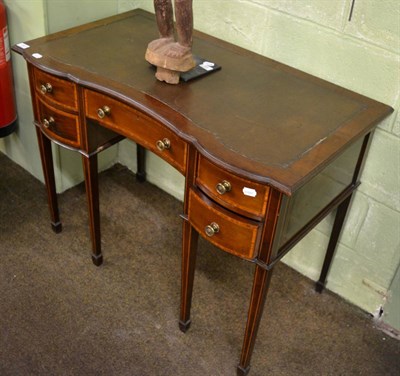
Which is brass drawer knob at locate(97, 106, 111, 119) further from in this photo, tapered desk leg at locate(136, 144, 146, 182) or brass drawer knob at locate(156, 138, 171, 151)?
tapered desk leg at locate(136, 144, 146, 182)

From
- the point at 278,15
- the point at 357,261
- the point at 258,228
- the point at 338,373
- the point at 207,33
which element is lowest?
the point at 338,373

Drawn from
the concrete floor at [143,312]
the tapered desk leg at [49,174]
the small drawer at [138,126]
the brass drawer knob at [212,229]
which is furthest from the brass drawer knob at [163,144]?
the concrete floor at [143,312]

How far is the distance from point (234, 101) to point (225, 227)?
1.19 ft

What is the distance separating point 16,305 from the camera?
1942 mm

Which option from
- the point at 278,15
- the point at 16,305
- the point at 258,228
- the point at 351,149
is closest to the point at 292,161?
the point at 258,228

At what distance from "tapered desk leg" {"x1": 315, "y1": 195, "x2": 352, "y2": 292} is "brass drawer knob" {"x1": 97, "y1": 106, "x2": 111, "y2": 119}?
2.61ft

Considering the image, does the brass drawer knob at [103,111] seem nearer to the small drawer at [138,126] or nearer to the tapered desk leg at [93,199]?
the small drawer at [138,126]

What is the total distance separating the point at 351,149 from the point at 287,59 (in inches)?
15.6

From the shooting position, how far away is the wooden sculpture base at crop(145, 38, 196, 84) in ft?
5.06

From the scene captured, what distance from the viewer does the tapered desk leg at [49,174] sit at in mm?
1954

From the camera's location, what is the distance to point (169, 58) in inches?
60.7

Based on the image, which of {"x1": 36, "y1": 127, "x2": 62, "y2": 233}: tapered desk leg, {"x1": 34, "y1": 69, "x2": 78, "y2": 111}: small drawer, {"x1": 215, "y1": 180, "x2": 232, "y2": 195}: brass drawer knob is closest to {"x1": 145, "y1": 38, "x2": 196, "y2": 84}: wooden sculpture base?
{"x1": 34, "y1": 69, "x2": 78, "y2": 111}: small drawer

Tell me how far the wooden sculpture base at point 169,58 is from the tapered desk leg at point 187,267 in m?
0.42

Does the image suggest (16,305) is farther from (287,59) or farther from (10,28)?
(287,59)
